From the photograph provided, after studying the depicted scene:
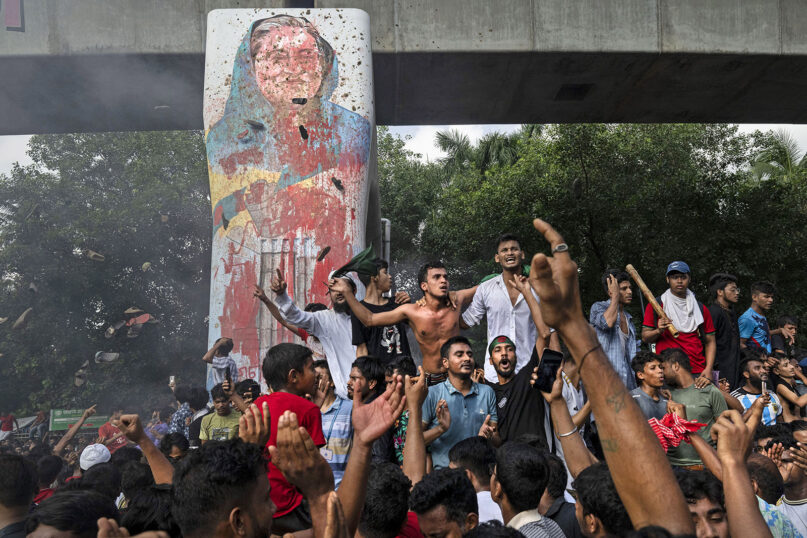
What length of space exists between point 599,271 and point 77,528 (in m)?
17.7

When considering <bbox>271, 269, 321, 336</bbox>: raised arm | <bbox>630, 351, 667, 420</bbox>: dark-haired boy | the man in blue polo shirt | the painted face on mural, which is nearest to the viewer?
the man in blue polo shirt

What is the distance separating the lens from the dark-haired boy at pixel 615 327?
7.20 meters

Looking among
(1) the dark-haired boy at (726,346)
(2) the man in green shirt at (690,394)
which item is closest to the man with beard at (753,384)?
(1) the dark-haired boy at (726,346)

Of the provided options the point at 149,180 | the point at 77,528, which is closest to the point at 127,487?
the point at 77,528

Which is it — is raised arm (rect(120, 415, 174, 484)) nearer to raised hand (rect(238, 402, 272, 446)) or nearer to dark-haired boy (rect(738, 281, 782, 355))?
raised hand (rect(238, 402, 272, 446))

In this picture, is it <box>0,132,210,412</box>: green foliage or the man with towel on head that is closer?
the man with towel on head

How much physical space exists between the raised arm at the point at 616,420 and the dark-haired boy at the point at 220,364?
685 cm

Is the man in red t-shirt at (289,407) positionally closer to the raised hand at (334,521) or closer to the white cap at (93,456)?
the raised hand at (334,521)

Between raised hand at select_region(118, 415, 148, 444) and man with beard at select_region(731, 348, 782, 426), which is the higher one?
raised hand at select_region(118, 415, 148, 444)

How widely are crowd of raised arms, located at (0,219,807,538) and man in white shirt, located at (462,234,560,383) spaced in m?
0.02

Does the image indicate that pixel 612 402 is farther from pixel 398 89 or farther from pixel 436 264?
pixel 398 89

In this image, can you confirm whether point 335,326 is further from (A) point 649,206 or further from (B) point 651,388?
(A) point 649,206

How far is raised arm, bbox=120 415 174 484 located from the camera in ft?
12.2

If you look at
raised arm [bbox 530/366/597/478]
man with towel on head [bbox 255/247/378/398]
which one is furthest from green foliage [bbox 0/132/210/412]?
raised arm [bbox 530/366/597/478]
